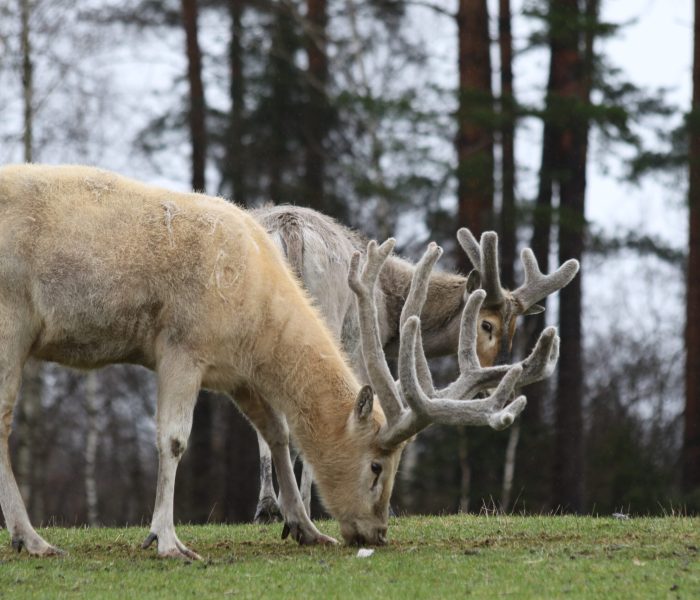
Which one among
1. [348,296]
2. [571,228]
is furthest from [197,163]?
[348,296]

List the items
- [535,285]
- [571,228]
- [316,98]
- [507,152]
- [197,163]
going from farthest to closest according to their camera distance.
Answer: [316,98] < [197,163] < [507,152] < [571,228] < [535,285]

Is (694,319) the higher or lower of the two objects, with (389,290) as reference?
lower

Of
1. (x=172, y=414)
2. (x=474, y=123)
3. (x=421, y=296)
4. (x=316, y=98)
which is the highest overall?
(x=316, y=98)

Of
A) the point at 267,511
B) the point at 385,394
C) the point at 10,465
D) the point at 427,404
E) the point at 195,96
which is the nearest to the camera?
the point at 427,404

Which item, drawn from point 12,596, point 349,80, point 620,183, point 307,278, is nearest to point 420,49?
point 349,80

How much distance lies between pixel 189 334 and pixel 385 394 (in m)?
1.36

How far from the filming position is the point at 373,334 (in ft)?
26.4

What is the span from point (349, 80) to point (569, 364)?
6.40m

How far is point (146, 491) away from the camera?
122 feet

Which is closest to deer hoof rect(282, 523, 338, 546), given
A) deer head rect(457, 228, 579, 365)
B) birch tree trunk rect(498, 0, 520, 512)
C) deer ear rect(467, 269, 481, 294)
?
deer head rect(457, 228, 579, 365)

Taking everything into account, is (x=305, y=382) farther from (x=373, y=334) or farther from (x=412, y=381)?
(x=412, y=381)

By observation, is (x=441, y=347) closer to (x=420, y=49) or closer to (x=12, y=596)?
(x=12, y=596)

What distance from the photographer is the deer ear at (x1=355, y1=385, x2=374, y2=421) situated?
788cm

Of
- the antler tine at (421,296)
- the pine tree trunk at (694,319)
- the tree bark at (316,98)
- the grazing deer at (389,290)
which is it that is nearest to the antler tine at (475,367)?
the antler tine at (421,296)
